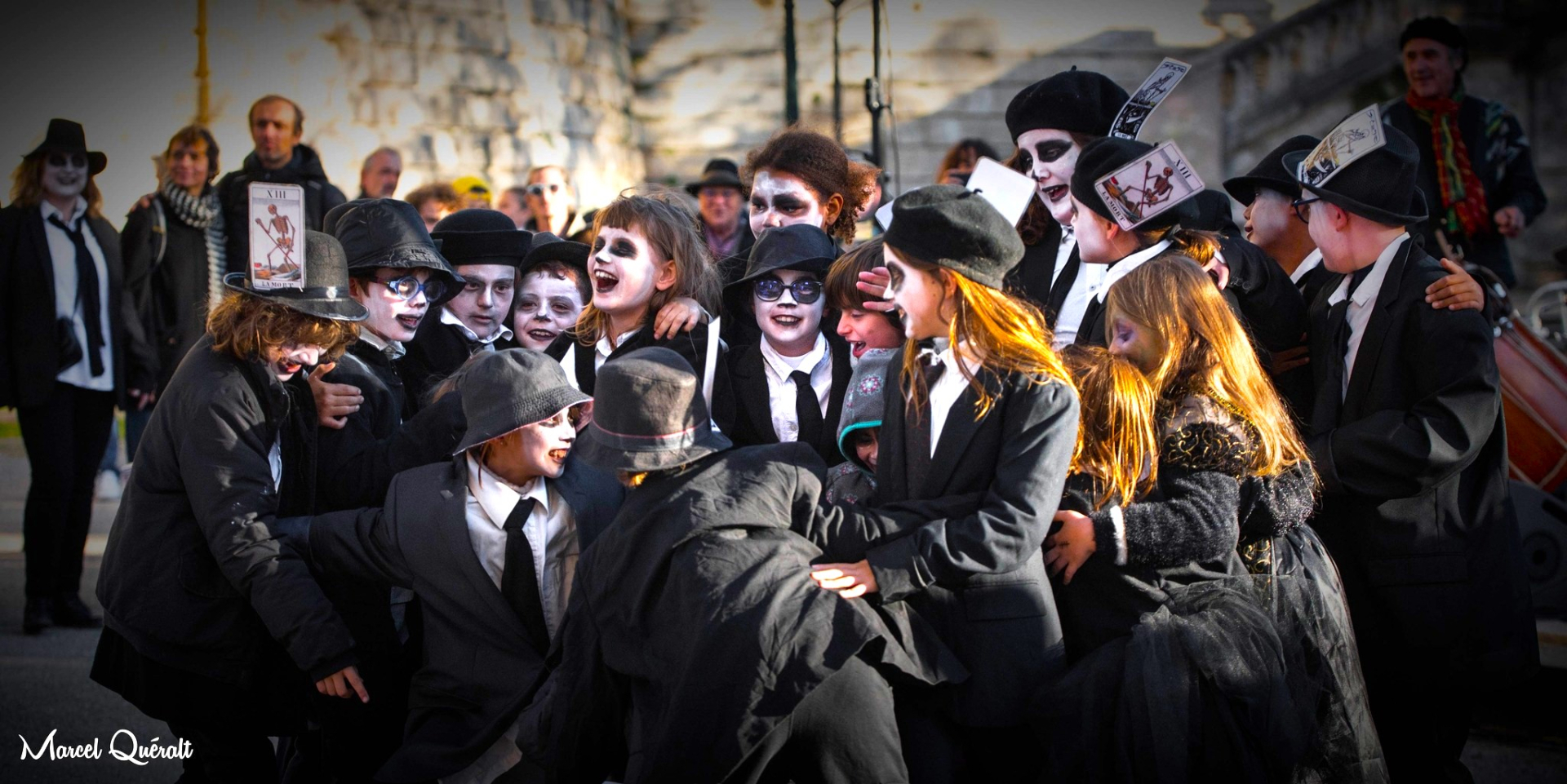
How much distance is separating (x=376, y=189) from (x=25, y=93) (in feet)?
15.2

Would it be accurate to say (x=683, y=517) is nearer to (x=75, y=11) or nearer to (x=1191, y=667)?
(x=1191, y=667)

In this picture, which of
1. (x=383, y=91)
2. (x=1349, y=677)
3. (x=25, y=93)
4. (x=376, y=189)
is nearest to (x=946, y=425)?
(x=1349, y=677)

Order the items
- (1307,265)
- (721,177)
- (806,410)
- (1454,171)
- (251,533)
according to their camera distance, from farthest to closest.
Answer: (721,177), (1454,171), (1307,265), (806,410), (251,533)

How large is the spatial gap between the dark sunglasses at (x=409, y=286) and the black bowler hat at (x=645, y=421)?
1.42 meters

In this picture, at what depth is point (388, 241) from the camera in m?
3.94

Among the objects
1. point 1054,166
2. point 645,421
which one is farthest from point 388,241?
point 1054,166

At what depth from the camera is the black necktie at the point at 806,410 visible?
3607 mm

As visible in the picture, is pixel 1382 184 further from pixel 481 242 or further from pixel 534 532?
pixel 481 242

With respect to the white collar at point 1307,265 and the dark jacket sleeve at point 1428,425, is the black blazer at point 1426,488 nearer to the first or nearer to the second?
the dark jacket sleeve at point 1428,425

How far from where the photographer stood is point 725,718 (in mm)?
2520

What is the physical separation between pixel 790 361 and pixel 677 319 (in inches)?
14.8

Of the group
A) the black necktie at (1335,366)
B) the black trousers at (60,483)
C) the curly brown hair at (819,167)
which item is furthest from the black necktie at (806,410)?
the black trousers at (60,483)

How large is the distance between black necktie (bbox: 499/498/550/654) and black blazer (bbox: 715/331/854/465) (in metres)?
0.79

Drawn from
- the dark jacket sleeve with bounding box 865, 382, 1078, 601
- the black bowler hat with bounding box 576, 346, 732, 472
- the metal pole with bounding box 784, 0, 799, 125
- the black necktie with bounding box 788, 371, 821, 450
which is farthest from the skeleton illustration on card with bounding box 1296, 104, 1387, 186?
the metal pole with bounding box 784, 0, 799, 125
